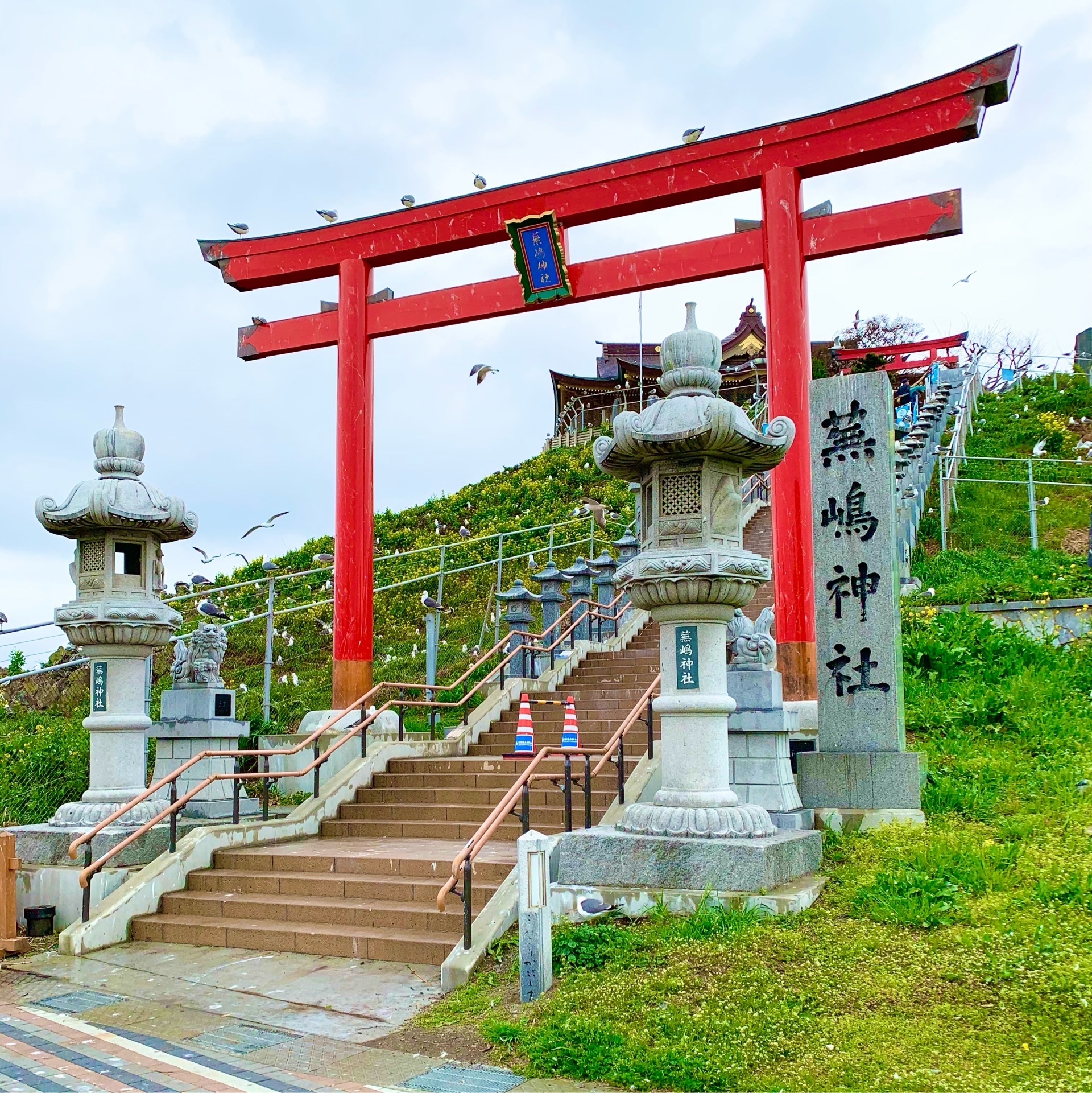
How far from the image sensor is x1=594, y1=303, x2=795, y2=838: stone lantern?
7.73 meters

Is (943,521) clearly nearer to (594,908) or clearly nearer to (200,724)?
(200,724)

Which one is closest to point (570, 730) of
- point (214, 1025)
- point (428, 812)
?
point (428, 812)

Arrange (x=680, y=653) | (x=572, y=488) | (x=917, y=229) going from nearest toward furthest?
(x=680, y=653) < (x=917, y=229) < (x=572, y=488)

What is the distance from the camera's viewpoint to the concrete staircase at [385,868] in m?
→ 8.36

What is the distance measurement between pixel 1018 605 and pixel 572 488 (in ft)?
68.2

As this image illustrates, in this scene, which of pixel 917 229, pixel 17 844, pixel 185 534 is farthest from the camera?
pixel 917 229

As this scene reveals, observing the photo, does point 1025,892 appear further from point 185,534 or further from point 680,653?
point 185,534

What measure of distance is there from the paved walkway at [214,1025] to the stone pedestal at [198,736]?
2340 mm

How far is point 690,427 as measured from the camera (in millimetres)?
7754

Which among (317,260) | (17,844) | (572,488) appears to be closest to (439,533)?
(572,488)

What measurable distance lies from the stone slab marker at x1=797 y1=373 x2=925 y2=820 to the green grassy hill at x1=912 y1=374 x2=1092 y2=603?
707cm

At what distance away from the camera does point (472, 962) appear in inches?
281

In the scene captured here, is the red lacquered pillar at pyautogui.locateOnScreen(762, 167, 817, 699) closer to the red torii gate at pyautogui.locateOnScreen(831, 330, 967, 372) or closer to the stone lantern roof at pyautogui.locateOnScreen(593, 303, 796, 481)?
the stone lantern roof at pyautogui.locateOnScreen(593, 303, 796, 481)

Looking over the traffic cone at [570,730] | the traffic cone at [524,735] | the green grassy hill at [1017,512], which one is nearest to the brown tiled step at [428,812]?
the traffic cone at [570,730]
